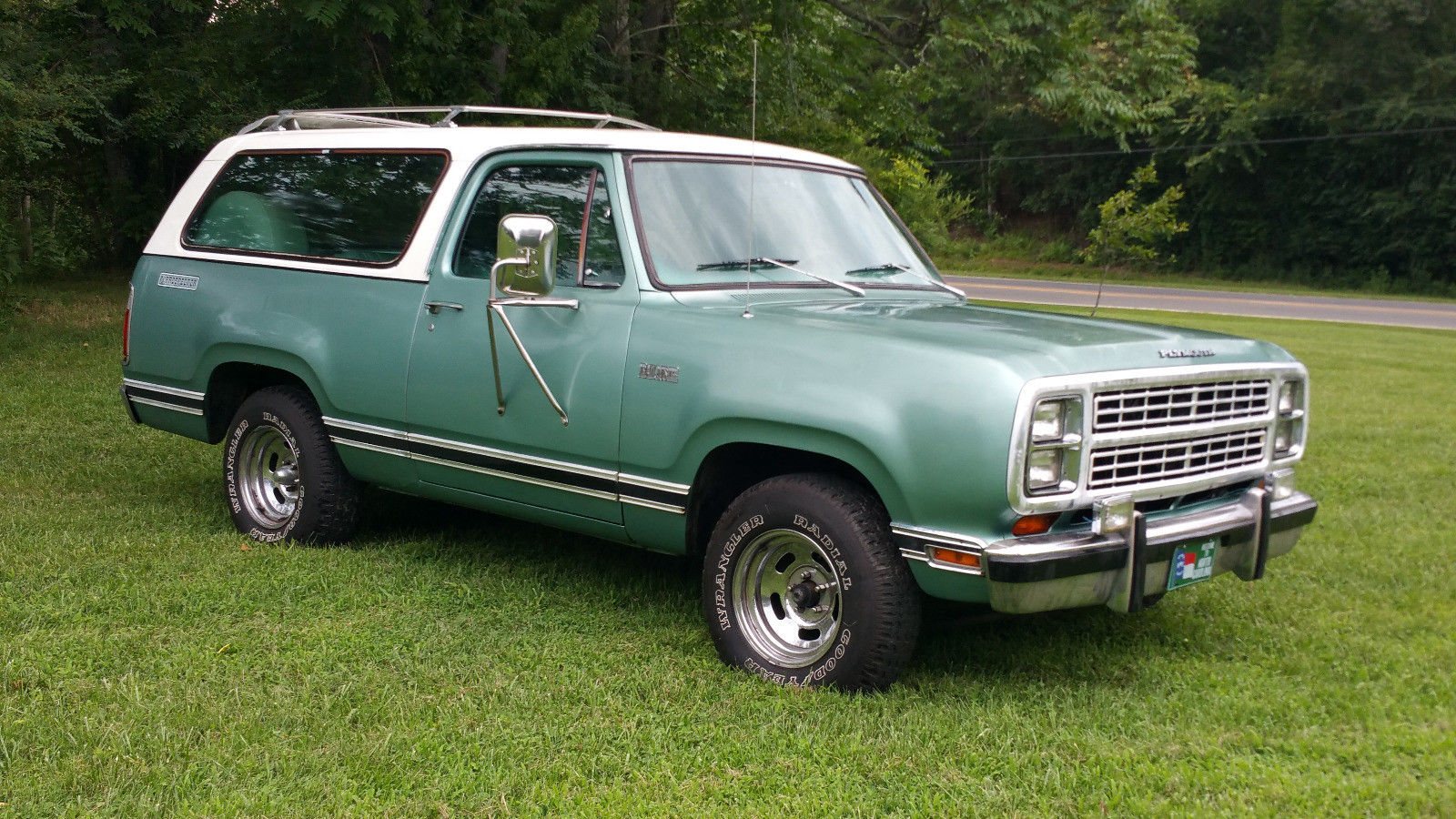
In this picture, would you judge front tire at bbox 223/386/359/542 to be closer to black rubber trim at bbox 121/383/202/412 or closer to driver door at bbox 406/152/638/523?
black rubber trim at bbox 121/383/202/412

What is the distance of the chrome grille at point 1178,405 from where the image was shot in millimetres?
4043

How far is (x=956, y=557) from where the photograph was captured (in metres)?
3.98

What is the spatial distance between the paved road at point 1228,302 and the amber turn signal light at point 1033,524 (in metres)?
22.4

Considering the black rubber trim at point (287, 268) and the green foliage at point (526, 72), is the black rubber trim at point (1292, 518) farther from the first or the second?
the green foliage at point (526, 72)

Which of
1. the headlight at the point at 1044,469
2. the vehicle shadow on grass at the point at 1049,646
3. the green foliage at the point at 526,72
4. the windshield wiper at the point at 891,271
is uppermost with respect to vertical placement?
the green foliage at the point at 526,72

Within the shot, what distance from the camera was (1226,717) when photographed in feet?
14.0

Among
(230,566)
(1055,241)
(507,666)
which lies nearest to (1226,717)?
(507,666)

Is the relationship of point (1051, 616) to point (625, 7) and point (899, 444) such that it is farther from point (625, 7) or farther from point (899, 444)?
point (625, 7)

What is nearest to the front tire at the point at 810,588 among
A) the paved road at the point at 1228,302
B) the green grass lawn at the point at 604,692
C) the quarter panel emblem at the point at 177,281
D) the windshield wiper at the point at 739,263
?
the green grass lawn at the point at 604,692

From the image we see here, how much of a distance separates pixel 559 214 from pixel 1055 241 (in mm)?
41128

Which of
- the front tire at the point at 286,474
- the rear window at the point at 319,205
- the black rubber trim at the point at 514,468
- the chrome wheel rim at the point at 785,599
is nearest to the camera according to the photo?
the chrome wheel rim at the point at 785,599

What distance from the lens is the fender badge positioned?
4599 mm

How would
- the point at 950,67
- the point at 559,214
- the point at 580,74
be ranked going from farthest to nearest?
the point at 950,67 < the point at 580,74 < the point at 559,214

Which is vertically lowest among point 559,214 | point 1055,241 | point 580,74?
point 1055,241
